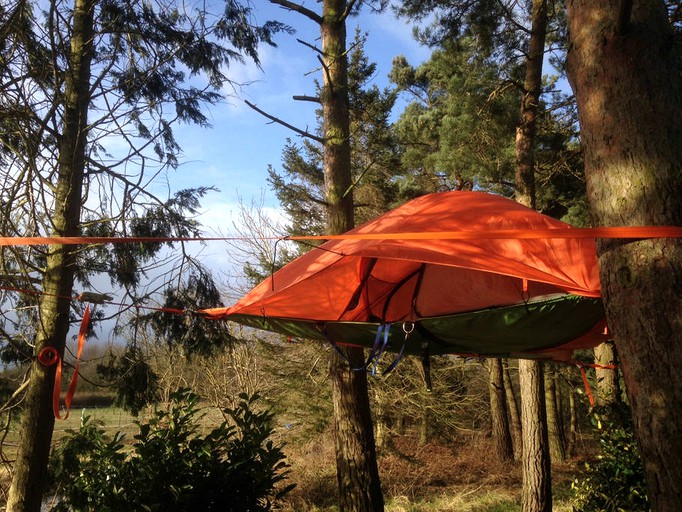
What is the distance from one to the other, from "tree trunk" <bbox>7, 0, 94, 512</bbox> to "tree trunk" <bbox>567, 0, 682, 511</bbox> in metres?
3.38

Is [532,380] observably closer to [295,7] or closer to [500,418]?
[295,7]

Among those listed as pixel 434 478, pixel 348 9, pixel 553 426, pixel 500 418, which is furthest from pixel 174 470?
pixel 553 426

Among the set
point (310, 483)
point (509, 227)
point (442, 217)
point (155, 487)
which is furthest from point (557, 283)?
point (310, 483)

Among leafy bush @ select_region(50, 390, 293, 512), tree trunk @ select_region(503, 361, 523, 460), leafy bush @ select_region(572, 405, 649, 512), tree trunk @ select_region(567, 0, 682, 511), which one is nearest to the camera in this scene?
tree trunk @ select_region(567, 0, 682, 511)

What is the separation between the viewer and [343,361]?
4.06 metres

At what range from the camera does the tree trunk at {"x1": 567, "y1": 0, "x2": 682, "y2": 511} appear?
4.23ft

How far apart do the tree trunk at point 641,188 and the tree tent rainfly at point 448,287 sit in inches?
11.0

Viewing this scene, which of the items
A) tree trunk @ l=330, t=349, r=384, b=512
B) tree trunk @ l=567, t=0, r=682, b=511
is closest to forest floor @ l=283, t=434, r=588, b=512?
tree trunk @ l=330, t=349, r=384, b=512

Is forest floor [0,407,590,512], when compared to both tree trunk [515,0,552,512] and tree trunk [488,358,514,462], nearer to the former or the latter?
tree trunk [488,358,514,462]

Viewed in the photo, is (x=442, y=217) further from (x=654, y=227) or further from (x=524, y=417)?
(x=524, y=417)

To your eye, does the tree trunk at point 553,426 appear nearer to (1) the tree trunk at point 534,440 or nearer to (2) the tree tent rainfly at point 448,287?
(1) the tree trunk at point 534,440

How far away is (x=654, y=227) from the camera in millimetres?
1375

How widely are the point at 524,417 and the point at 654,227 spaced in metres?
4.11

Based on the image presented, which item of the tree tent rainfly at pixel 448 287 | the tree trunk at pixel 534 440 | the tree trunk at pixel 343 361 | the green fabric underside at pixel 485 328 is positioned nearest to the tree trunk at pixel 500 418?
the tree trunk at pixel 534 440
